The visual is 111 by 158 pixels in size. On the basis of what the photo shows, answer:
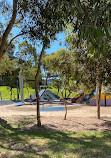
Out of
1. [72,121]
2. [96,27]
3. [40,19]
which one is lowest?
[72,121]

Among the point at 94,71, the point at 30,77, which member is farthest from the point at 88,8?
the point at 30,77

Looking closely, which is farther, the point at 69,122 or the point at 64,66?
the point at 64,66

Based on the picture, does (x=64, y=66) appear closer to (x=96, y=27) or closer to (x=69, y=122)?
(x=69, y=122)

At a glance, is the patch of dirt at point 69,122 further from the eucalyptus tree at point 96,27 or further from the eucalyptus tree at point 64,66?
the eucalyptus tree at point 96,27

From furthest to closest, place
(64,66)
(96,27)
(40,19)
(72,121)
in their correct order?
(72,121), (64,66), (40,19), (96,27)

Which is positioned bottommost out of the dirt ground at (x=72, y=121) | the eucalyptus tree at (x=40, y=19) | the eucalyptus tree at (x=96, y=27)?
the dirt ground at (x=72, y=121)

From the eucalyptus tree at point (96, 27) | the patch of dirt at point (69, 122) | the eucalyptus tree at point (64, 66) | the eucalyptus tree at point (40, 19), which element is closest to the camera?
the eucalyptus tree at point (96, 27)

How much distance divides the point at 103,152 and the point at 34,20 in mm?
5267

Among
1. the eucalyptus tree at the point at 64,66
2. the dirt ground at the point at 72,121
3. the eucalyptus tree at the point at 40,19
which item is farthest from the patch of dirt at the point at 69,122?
the eucalyptus tree at the point at 40,19

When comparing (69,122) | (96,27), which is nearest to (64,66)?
(69,122)

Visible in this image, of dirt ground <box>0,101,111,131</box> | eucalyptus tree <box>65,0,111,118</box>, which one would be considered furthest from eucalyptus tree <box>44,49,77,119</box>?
eucalyptus tree <box>65,0,111,118</box>

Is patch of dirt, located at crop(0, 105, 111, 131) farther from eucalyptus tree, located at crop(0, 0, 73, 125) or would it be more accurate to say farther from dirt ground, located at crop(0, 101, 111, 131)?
eucalyptus tree, located at crop(0, 0, 73, 125)

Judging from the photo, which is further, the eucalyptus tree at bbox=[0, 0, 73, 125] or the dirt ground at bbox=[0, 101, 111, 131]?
the dirt ground at bbox=[0, 101, 111, 131]

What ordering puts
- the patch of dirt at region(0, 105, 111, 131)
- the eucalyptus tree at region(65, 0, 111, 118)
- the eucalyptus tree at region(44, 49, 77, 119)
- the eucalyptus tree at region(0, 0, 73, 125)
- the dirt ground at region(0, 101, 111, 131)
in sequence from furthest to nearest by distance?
the eucalyptus tree at region(44, 49, 77, 119) → the dirt ground at region(0, 101, 111, 131) → the patch of dirt at region(0, 105, 111, 131) → the eucalyptus tree at region(0, 0, 73, 125) → the eucalyptus tree at region(65, 0, 111, 118)
